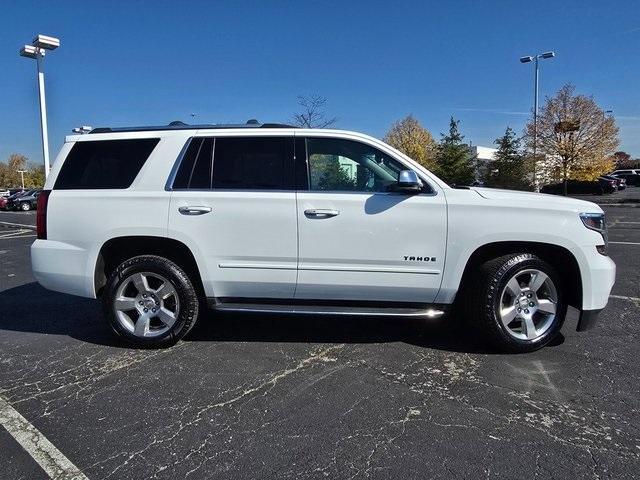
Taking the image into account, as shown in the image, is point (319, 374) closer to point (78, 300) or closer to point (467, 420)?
point (467, 420)

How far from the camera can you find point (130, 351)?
441cm

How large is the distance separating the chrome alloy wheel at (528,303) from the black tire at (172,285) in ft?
8.95

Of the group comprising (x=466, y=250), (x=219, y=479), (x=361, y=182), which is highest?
(x=361, y=182)

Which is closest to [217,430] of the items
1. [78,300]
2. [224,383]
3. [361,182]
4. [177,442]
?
[177,442]

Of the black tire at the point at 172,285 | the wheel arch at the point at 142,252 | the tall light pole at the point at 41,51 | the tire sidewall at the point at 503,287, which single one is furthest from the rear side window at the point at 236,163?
the tall light pole at the point at 41,51

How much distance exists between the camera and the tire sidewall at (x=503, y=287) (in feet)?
13.4

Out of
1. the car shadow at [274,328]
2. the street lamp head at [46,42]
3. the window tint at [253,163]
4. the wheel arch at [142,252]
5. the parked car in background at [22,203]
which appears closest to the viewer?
the window tint at [253,163]

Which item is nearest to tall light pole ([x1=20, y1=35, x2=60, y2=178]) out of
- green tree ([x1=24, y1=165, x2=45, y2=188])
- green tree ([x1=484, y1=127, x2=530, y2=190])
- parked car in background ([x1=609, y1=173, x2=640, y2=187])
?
green tree ([x1=484, y1=127, x2=530, y2=190])

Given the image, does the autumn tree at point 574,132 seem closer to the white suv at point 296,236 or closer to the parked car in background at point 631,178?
the parked car in background at point 631,178

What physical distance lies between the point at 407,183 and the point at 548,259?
1.49 m

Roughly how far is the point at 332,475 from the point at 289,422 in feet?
2.02

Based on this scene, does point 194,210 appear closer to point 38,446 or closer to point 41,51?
point 38,446

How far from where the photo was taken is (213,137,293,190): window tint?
14.1ft

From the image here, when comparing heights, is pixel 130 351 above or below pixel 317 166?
below
